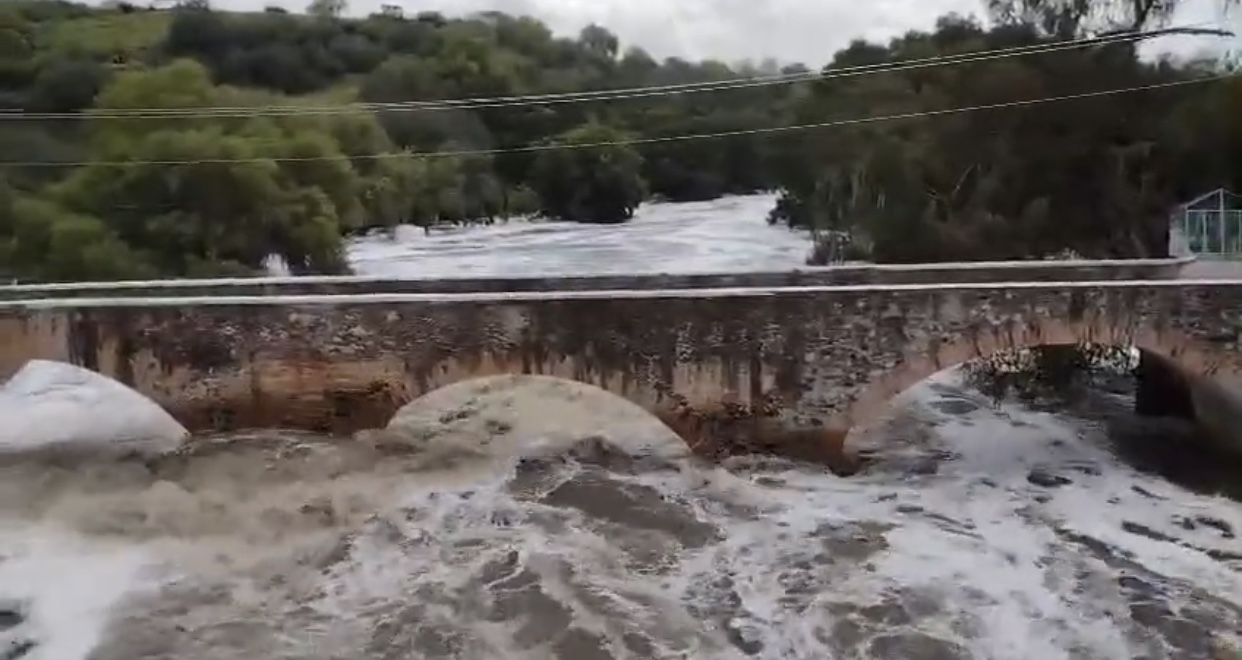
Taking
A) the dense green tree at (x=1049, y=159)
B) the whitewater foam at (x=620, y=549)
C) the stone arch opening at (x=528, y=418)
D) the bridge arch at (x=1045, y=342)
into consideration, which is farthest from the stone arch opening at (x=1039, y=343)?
the dense green tree at (x=1049, y=159)

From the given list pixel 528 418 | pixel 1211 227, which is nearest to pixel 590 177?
pixel 1211 227

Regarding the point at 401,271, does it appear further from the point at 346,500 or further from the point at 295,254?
the point at 346,500

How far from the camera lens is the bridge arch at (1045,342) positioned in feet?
31.5

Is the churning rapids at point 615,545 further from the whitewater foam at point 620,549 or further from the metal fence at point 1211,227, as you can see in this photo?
the metal fence at point 1211,227

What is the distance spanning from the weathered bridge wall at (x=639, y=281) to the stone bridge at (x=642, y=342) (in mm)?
1795

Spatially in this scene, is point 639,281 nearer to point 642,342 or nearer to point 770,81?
point 642,342

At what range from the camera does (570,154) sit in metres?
33.5

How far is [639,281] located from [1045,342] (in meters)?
4.13

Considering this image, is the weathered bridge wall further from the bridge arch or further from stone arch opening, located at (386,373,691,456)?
the bridge arch

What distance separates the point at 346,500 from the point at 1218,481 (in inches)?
298

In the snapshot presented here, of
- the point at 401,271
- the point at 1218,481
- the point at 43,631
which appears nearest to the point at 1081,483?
the point at 1218,481

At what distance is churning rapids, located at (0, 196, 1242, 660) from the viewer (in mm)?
7344

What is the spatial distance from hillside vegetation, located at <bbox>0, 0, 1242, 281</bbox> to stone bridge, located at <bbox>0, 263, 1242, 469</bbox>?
5670mm

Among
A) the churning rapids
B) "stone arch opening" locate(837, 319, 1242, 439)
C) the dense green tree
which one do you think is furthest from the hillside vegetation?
"stone arch opening" locate(837, 319, 1242, 439)
